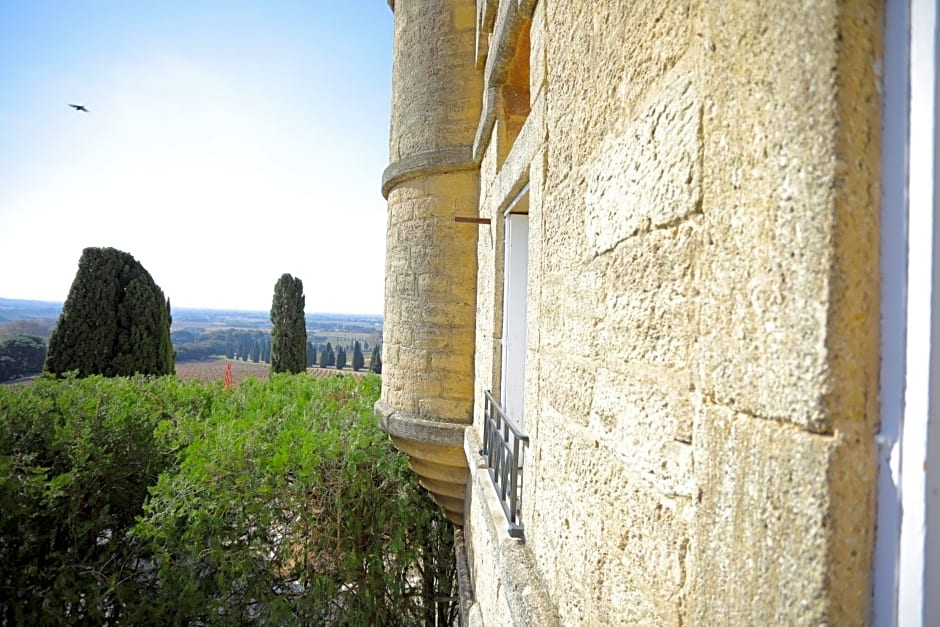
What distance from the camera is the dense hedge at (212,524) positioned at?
4312 mm

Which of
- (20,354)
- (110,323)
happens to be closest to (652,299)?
(110,323)

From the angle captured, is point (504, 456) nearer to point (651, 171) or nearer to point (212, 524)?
point (651, 171)

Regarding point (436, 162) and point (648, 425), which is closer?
point (648, 425)

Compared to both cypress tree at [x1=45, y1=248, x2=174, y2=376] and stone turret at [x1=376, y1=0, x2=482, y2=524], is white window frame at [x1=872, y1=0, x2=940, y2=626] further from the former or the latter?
cypress tree at [x1=45, y1=248, x2=174, y2=376]

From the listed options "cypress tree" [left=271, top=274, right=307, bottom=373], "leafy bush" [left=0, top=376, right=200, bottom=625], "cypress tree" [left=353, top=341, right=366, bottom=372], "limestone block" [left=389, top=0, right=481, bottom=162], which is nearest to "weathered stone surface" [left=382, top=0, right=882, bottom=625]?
"limestone block" [left=389, top=0, right=481, bottom=162]

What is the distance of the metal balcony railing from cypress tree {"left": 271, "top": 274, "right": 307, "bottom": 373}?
12646 mm

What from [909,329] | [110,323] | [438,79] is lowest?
[110,323]

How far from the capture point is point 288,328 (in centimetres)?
1476

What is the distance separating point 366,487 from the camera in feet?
15.4

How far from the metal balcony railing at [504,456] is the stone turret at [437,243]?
0.86 meters

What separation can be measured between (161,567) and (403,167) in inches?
153

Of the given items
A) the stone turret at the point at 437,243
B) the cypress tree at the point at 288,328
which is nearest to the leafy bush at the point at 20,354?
the cypress tree at the point at 288,328

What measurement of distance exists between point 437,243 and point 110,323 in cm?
1119

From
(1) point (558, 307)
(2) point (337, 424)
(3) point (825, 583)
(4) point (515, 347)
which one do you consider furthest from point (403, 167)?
(3) point (825, 583)
